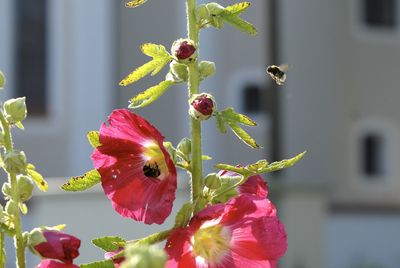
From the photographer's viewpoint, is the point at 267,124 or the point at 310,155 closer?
the point at 267,124

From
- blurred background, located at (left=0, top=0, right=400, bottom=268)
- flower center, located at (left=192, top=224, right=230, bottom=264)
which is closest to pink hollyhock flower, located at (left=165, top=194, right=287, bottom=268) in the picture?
flower center, located at (left=192, top=224, right=230, bottom=264)

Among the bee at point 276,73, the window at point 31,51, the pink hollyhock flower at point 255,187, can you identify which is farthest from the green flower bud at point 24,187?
the window at point 31,51

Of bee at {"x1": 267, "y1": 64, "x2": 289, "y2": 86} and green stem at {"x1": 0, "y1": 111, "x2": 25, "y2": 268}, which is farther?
bee at {"x1": 267, "y1": 64, "x2": 289, "y2": 86}

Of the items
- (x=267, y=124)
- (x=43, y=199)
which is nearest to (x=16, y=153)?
(x=43, y=199)

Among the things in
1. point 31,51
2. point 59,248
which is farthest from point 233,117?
point 31,51

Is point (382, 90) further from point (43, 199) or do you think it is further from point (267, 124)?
point (43, 199)

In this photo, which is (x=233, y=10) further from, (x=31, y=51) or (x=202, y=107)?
(x=31, y=51)

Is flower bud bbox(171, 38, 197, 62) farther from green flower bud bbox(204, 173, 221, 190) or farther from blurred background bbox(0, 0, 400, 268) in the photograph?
blurred background bbox(0, 0, 400, 268)
